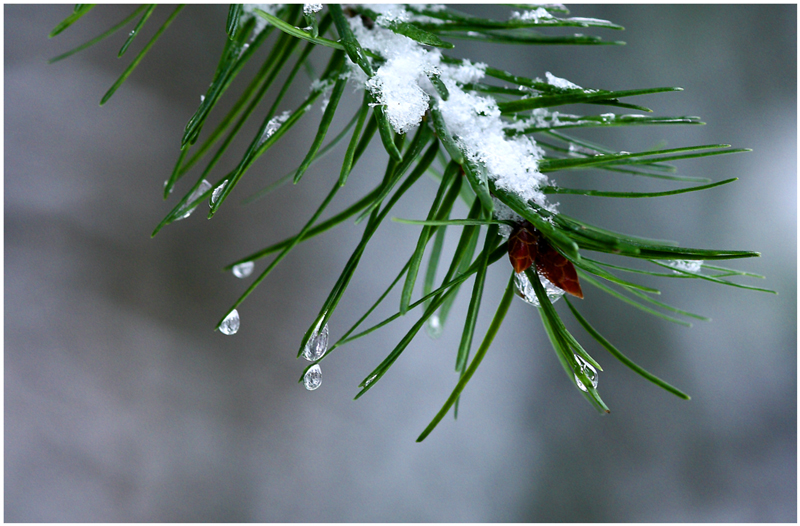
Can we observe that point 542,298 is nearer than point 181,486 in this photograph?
Yes

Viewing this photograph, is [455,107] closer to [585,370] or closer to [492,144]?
[492,144]

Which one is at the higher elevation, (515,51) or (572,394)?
(515,51)

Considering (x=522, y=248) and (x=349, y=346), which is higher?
(x=522, y=248)

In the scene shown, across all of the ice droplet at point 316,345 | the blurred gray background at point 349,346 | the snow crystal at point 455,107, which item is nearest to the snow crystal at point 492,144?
the snow crystal at point 455,107

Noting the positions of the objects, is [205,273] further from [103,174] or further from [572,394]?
[572,394]

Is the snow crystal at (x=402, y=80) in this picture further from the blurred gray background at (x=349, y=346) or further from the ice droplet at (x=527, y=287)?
the blurred gray background at (x=349, y=346)

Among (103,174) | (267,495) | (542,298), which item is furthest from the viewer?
(267,495)

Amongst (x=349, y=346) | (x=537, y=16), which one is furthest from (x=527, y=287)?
(x=349, y=346)

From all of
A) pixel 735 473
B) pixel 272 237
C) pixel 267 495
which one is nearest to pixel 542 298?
pixel 272 237
